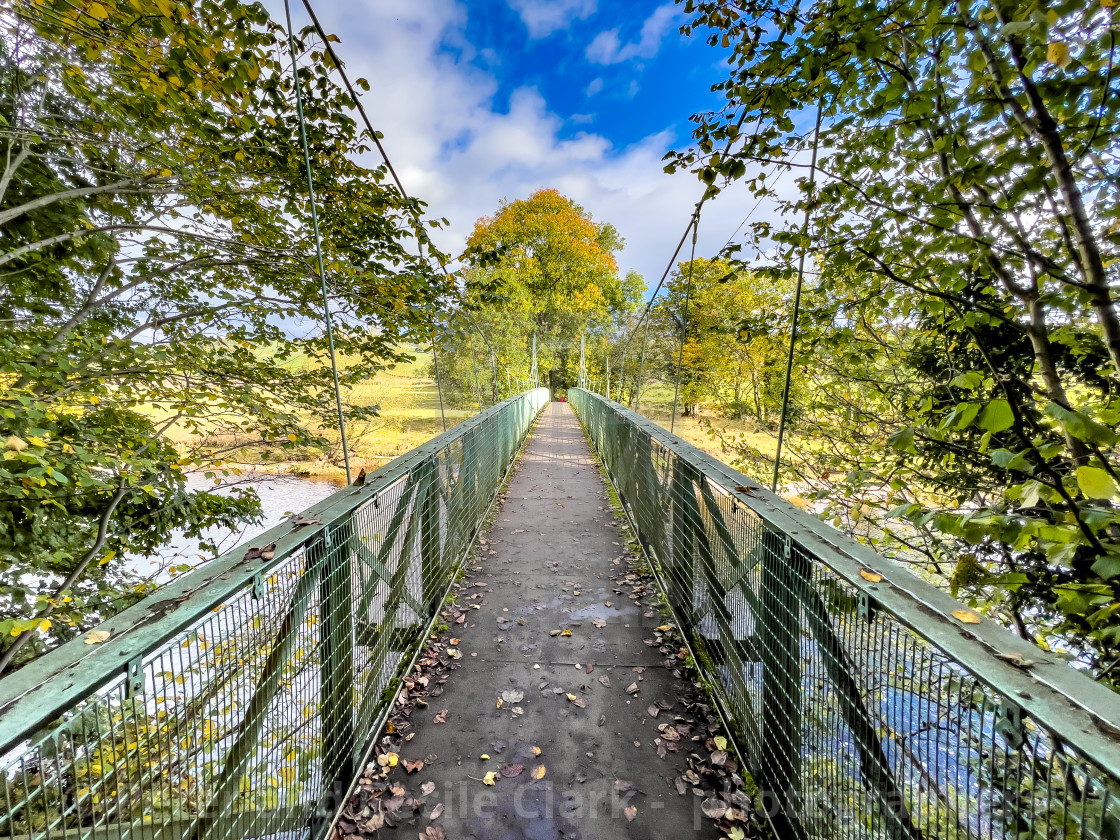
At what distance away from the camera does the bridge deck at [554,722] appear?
176 cm

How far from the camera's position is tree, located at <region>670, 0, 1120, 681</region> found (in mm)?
1219

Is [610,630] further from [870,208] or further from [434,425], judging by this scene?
[434,425]

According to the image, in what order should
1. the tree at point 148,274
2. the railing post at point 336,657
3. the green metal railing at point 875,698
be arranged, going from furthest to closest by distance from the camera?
the tree at point 148,274
the railing post at point 336,657
the green metal railing at point 875,698

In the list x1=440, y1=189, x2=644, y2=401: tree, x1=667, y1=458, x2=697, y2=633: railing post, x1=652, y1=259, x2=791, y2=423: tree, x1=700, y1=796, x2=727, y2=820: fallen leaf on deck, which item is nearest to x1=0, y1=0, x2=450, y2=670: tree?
x1=667, y1=458, x2=697, y2=633: railing post

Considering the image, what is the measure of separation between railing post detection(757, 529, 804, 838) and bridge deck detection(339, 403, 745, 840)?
26 centimetres

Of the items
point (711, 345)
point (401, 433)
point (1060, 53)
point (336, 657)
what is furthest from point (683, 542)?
point (401, 433)

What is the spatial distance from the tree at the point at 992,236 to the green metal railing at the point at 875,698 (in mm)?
338

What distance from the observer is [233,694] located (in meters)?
1.31

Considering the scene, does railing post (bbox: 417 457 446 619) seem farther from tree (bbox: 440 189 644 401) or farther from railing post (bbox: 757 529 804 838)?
tree (bbox: 440 189 644 401)

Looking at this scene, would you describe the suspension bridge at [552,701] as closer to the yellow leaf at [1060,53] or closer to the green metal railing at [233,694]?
the green metal railing at [233,694]

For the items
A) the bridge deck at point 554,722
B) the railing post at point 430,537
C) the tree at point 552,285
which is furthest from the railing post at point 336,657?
the tree at point 552,285

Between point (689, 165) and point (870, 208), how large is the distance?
4.75 feet

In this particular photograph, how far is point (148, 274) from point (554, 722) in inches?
195

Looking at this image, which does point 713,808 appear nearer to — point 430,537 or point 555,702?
point 555,702
